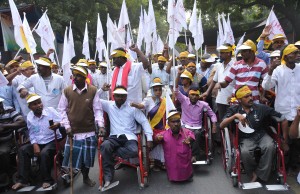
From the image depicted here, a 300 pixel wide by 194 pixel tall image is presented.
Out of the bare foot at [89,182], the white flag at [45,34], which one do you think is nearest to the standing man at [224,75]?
the bare foot at [89,182]

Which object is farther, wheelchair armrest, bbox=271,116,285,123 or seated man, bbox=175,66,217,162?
seated man, bbox=175,66,217,162

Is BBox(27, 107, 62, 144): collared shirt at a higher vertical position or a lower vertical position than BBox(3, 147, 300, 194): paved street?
higher

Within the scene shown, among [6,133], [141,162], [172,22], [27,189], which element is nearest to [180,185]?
[141,162]

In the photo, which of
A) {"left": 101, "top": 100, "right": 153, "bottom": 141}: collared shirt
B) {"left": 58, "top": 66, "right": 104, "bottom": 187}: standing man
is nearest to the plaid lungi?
{"left": 58, "top": 66, "right": 104, "bottom": 187}: standing man

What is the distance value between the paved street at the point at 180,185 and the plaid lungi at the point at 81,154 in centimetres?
36

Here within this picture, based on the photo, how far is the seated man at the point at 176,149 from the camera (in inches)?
192

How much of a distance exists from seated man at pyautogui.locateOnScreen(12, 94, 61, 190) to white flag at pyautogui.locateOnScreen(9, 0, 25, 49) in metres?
2.11

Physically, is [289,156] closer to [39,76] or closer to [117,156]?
[117,156]

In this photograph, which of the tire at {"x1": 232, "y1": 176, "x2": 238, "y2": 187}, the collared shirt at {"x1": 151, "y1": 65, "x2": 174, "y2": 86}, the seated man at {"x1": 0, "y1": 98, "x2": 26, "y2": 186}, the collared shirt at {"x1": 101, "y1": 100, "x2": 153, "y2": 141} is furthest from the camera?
the collared shirt at {"x1": 151, "y1": 65, "x2": 174, "y2": 86}

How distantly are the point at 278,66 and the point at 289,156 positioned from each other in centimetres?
137

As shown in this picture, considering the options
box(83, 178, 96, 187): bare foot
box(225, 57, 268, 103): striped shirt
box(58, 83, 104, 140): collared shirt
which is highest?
box(225, 57, 268, 103): striped shirt

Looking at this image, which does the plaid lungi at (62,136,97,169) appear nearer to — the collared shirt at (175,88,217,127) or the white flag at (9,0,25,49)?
the collared shirt at (175,88,217,127)

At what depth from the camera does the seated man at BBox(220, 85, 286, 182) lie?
4.35 metres

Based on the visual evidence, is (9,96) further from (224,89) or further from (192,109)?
(224,89)
